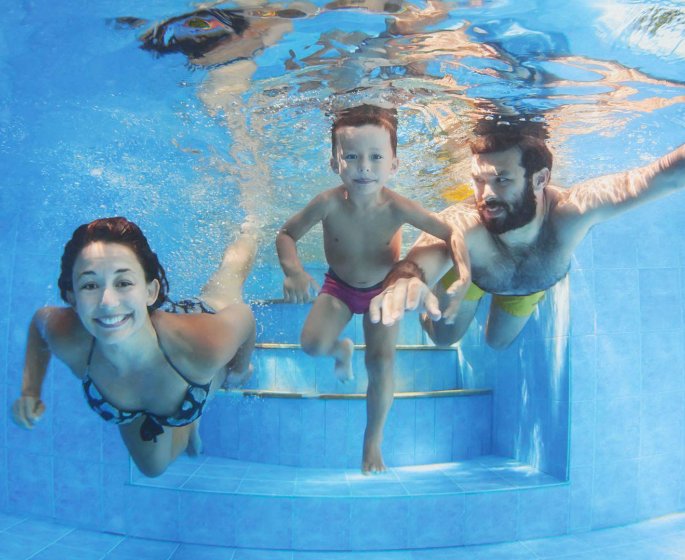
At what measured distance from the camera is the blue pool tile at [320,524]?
312 inches

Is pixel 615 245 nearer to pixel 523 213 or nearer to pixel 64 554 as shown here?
pixel 523 213

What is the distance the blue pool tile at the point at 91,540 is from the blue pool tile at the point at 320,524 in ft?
8.66

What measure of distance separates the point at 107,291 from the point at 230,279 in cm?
211

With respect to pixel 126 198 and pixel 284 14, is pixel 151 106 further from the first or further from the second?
pixel 126 198

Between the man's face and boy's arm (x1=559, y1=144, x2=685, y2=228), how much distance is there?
40 centimetres

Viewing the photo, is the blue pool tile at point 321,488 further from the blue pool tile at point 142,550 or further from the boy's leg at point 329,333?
the boy's leg at point 329,333

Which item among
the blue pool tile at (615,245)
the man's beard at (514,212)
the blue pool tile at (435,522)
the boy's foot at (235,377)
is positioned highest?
the blue pool tile at (615,245)

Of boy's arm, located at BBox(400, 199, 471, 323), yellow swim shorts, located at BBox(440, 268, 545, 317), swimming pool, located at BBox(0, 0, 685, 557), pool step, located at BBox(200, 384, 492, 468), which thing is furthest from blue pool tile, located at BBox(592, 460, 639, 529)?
boy's arm, located at BBox(400, 199, 471, 323)

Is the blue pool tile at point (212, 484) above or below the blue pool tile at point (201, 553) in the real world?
above

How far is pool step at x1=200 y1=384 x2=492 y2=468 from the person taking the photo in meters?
10.1

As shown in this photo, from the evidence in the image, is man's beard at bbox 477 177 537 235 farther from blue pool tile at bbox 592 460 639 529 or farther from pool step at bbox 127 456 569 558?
blue pool tile at bbox 592 460 639 529

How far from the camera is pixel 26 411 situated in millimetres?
3730

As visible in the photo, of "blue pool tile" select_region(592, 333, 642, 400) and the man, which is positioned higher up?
the man

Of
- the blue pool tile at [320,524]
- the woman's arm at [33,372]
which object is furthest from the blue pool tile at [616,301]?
the woman's arm at [33,372]
